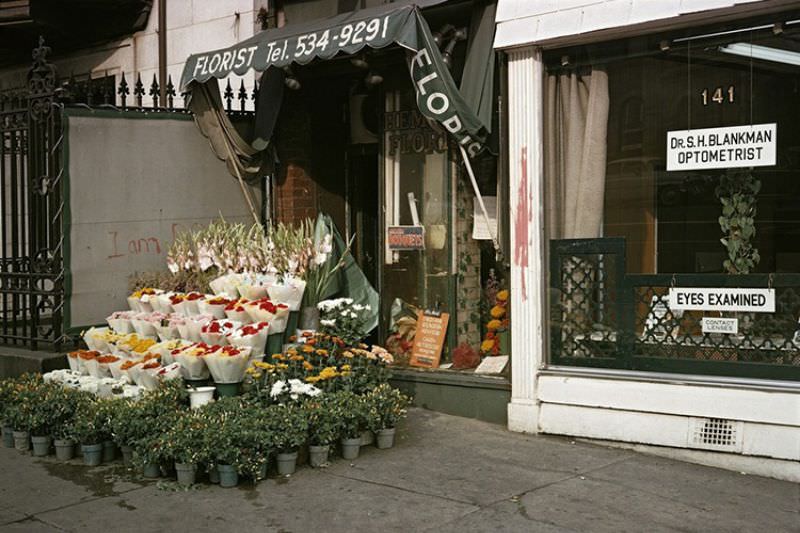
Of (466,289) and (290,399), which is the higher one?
(466,289)

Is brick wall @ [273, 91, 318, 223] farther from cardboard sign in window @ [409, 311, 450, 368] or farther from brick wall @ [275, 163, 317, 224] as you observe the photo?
cardboard sign in window @ [409, 311, 450, 368]

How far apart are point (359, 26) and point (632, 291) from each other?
10.6 ft

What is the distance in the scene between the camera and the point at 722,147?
702cm

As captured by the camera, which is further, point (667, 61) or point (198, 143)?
point (198, 143)

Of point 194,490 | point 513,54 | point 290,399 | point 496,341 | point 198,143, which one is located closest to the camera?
point 194,490

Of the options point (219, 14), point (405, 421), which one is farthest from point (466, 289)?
point (219, 14)

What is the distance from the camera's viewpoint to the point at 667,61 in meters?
7.33

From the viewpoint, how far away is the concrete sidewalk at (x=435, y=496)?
18.7ft

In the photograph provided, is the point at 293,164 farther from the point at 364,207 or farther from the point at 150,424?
the point at 150,424

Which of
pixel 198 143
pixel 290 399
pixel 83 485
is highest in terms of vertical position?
pixel 198 143

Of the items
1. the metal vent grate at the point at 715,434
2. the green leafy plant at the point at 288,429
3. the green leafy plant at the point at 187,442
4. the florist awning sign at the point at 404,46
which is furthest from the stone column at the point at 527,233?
the green leafy plant at the point at 187,442

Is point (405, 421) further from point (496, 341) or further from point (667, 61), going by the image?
point (667, 61)

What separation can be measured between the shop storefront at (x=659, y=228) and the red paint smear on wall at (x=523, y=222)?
1 centimetres

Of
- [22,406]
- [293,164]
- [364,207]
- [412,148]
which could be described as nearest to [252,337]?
[22,406]
